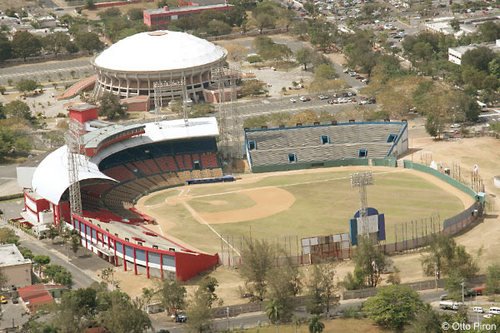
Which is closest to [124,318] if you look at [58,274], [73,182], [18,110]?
[58,274]

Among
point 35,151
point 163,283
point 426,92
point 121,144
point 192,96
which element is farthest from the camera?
point 192,96

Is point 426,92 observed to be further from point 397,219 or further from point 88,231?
point 88,231

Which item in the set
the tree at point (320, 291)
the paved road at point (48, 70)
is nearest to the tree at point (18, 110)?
the paved road at point (48, 70)

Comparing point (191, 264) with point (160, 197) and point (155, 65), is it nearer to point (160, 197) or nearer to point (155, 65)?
point (160, 197)

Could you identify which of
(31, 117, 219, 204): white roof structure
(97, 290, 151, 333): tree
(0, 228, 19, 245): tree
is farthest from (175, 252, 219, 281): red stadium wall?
(31, 117, 219, 204): white roof structure

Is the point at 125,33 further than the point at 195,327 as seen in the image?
Yes

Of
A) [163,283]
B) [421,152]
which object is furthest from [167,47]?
[163,283]
